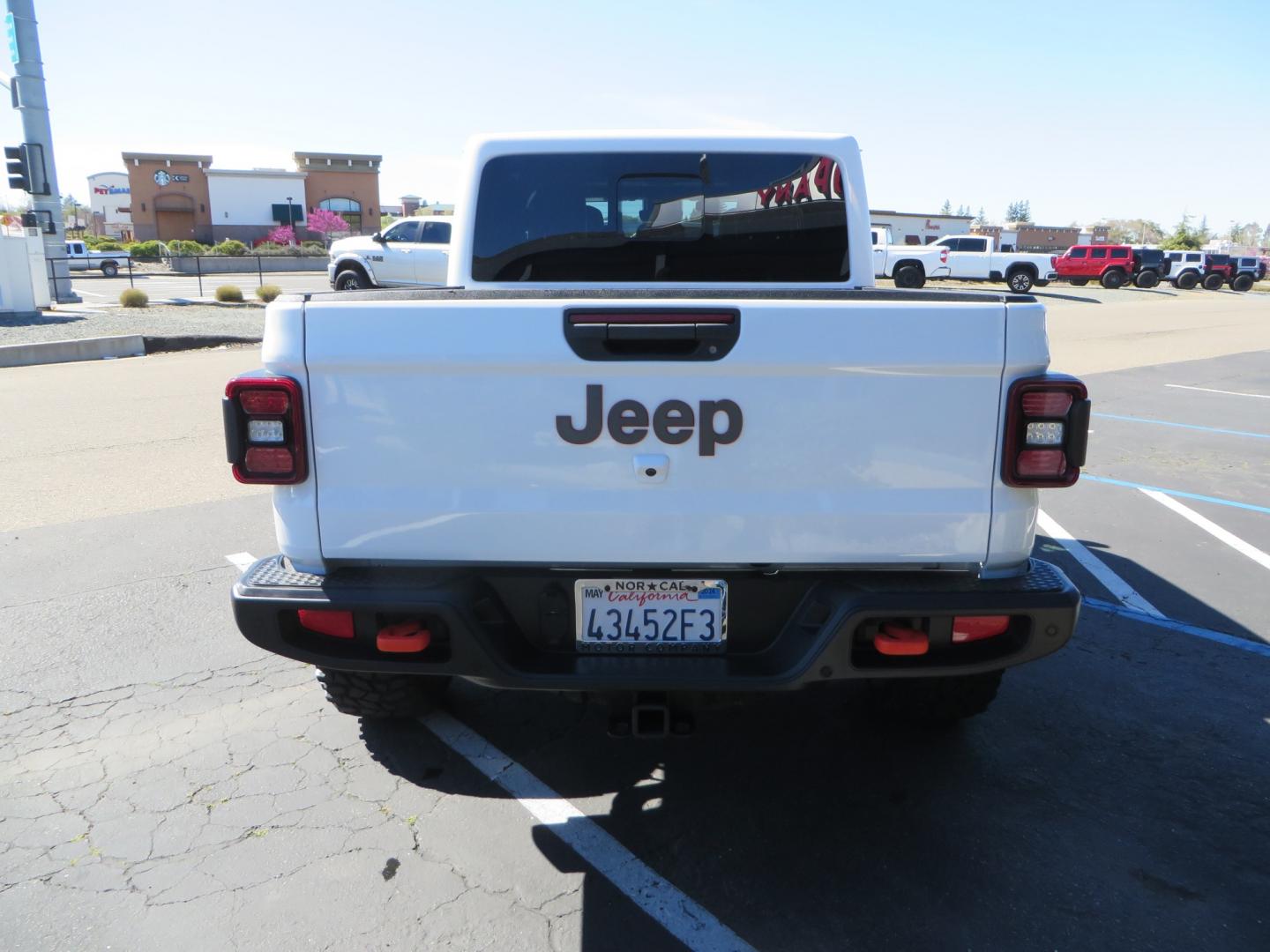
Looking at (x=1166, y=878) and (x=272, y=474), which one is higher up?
(x=272, y=474)

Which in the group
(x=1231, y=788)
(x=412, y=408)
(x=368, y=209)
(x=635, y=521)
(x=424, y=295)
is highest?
(x=368, y=209)

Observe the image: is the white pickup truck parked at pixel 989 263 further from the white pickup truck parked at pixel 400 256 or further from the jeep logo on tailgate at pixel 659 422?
the jeep logo on tailgate at pixel 659 422

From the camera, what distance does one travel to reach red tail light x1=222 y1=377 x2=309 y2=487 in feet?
8.09

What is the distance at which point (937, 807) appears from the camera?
3.02m

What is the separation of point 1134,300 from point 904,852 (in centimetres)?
3819

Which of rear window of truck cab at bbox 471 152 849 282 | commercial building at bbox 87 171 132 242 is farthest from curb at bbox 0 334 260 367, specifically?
commercial building at bbox 87 171 132 242

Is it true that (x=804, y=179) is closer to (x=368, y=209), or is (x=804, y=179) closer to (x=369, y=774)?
(x=369, y=774)

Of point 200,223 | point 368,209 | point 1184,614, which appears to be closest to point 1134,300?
point 1184,614

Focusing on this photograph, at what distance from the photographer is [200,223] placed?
213ft

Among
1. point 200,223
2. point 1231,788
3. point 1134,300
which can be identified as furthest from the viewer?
point 200,223

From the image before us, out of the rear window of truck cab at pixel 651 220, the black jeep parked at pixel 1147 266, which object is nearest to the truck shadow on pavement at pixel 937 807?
the rear window of truck cab at pixel 651 220

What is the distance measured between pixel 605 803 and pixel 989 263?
1332 inches

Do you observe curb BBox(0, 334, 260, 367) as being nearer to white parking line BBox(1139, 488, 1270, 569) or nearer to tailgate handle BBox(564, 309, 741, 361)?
white parking line BBox(1139, 488, 1270, 569)

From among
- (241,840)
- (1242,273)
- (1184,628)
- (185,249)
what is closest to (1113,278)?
(1242,273)
